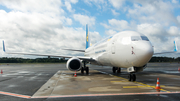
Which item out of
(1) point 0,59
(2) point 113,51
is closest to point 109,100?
(2) point 113,51

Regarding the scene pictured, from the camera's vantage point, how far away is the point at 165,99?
5301 mm

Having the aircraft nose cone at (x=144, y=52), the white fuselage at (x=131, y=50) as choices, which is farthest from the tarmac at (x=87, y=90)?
the aircraft nose cone at (x=144, y=52)

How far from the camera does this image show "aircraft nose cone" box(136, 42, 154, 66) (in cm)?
834

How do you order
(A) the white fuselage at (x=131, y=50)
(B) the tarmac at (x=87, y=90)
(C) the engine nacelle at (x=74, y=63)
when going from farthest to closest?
(C) the engine nacelle at (x=74, y=63) → (A) the white fuselage at (x=131, y=50) → (B) the tarmac at (x=87, y=90)

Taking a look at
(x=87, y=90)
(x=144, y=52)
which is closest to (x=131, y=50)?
(x=144, y=52)

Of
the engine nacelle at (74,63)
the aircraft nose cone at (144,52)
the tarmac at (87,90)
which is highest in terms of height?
the aircraft nose cone at (144,52)

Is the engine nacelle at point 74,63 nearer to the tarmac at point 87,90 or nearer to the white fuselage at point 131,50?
the tarmac at point 87,90

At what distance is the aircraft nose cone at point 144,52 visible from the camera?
834cm

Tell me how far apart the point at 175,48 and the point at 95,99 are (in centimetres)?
1715

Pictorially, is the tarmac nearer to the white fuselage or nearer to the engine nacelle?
the white fuselage

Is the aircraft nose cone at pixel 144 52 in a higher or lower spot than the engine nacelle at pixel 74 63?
higher

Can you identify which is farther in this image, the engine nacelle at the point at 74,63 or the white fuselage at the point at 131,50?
the engine nacelle at the point at 74,63

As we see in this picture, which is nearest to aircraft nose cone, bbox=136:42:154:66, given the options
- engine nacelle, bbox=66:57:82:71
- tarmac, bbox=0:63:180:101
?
tarmac, bbox=0:63:180:101

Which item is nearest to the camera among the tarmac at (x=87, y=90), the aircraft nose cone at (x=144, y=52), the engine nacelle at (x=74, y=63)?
the tarmac at (x=87, y=90)
